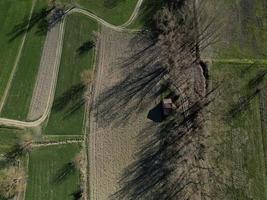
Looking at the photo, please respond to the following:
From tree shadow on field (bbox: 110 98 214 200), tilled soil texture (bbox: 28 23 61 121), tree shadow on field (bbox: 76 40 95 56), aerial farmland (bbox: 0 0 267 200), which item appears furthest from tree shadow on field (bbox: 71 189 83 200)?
tree shadow on field (bbox: 76 40 95 56)

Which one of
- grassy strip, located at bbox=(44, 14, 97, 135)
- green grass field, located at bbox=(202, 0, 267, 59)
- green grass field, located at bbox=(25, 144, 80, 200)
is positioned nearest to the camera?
green grass field, located at bbox=(25, 144, 80, 200)

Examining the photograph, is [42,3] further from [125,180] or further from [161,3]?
[125,180]

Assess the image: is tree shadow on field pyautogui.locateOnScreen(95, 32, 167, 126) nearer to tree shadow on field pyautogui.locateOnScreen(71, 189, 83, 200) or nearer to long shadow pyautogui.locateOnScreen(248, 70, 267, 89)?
tree shadow on field pyautogui.locateOnScreen(71, 189, 83, 200)

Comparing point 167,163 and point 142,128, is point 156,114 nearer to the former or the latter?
point 142,128

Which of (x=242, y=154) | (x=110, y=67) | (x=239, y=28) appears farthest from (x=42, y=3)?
(x=242, y=154)

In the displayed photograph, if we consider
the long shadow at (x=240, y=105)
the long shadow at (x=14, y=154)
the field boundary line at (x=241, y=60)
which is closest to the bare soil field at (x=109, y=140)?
the long shadow at (x=14, y=154)

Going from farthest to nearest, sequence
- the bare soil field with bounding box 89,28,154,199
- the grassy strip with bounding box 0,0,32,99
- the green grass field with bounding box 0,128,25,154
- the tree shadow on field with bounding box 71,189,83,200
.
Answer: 1. the grassy strip with bounding box 0,0,32,99
2. the green grass field with bounding box 0,128,25,154
3. the bare soil field with bounding box 89,28,154,199
4. the tree shadow on field with bounding box 71,189,83,200
